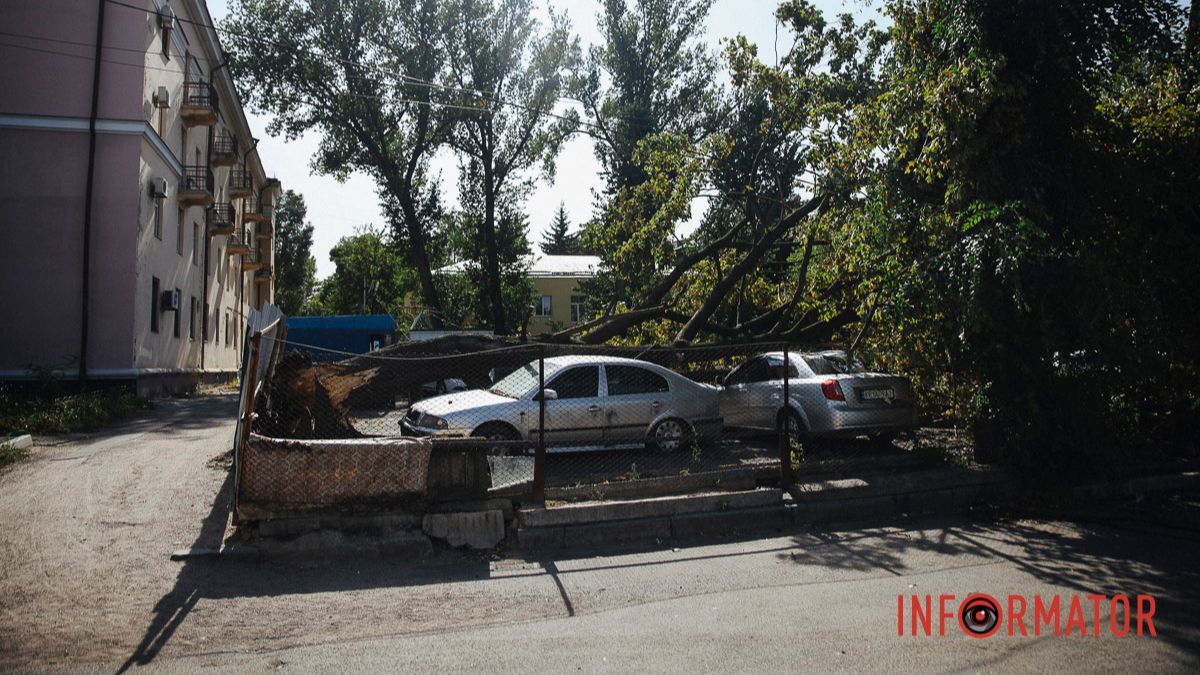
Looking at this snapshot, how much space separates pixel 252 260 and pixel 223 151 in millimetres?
13283

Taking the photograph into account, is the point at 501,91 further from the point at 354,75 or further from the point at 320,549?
the point at 320,549

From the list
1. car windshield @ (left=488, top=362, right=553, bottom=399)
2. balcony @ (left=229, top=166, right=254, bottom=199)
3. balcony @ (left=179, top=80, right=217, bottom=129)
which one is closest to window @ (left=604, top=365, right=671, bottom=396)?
car windshield @ (left=488, top=362, right=553, bottom=399)

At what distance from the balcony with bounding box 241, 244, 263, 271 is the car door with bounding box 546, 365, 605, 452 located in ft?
108

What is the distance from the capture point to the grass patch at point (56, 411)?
1245 cm

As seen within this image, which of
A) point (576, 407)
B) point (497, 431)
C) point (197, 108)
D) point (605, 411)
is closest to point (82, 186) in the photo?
point (197, 108)

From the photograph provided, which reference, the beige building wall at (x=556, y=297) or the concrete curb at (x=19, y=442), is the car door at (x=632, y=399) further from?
the beige building wall at (x=556, y=297)

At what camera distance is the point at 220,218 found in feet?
101

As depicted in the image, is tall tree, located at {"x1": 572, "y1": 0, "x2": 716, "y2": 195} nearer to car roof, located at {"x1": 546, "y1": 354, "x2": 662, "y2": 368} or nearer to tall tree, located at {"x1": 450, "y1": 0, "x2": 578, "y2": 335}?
tall tree, located at {"x1": 450, "y1": 0, "x2": 578, "y2": 335}

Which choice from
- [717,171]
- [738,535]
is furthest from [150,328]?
[738,535]

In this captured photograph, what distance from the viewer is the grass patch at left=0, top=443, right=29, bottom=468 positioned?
380 inches

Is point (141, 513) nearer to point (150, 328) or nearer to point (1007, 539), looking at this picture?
point (1007, 539)

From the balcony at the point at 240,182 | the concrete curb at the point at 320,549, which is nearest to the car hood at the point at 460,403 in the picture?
the concrete curb at the point at 320,549

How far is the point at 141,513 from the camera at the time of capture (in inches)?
292

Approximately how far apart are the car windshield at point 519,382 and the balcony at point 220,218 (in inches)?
911
